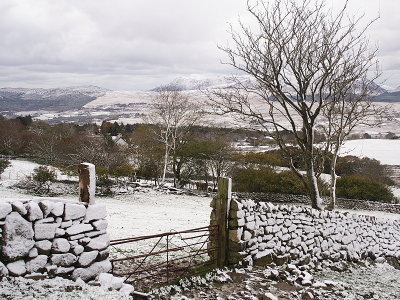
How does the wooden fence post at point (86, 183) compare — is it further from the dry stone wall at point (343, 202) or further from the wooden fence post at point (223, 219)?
the dry stone wall at point (343, 202)

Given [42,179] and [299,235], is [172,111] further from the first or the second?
[299,235]

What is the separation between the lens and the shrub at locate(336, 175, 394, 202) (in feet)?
115

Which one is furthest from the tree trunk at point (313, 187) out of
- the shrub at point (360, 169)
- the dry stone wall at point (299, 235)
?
the shrub at point (360, 169)

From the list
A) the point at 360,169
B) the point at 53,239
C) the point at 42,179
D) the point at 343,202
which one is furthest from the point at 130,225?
the point at 360,169

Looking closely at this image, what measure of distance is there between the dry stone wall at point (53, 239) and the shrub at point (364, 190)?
3353 cm

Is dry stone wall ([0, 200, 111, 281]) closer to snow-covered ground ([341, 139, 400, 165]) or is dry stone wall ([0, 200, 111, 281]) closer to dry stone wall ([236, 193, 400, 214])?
dry stone wall ([236, 193, 400, 214])

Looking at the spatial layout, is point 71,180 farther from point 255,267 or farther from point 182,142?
point 255,267

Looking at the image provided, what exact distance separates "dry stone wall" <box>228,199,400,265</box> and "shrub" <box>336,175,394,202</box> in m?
22.6

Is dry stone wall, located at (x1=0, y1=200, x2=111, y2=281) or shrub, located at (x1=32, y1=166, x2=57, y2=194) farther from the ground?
dry stone wall, located at (x1=0, y1=200, x2=111, y2=281)

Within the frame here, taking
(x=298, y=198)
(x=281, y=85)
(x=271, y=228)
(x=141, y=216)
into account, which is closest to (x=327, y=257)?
(x=271, y=228)

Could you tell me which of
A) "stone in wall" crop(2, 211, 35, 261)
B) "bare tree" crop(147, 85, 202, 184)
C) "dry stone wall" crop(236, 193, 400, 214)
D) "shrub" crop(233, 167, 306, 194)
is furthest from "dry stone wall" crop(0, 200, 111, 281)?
"shrub" crop(233, 167, 306, 194)

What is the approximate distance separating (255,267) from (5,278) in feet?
19.4

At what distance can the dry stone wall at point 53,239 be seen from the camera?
5.09 m

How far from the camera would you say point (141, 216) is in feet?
61.8
